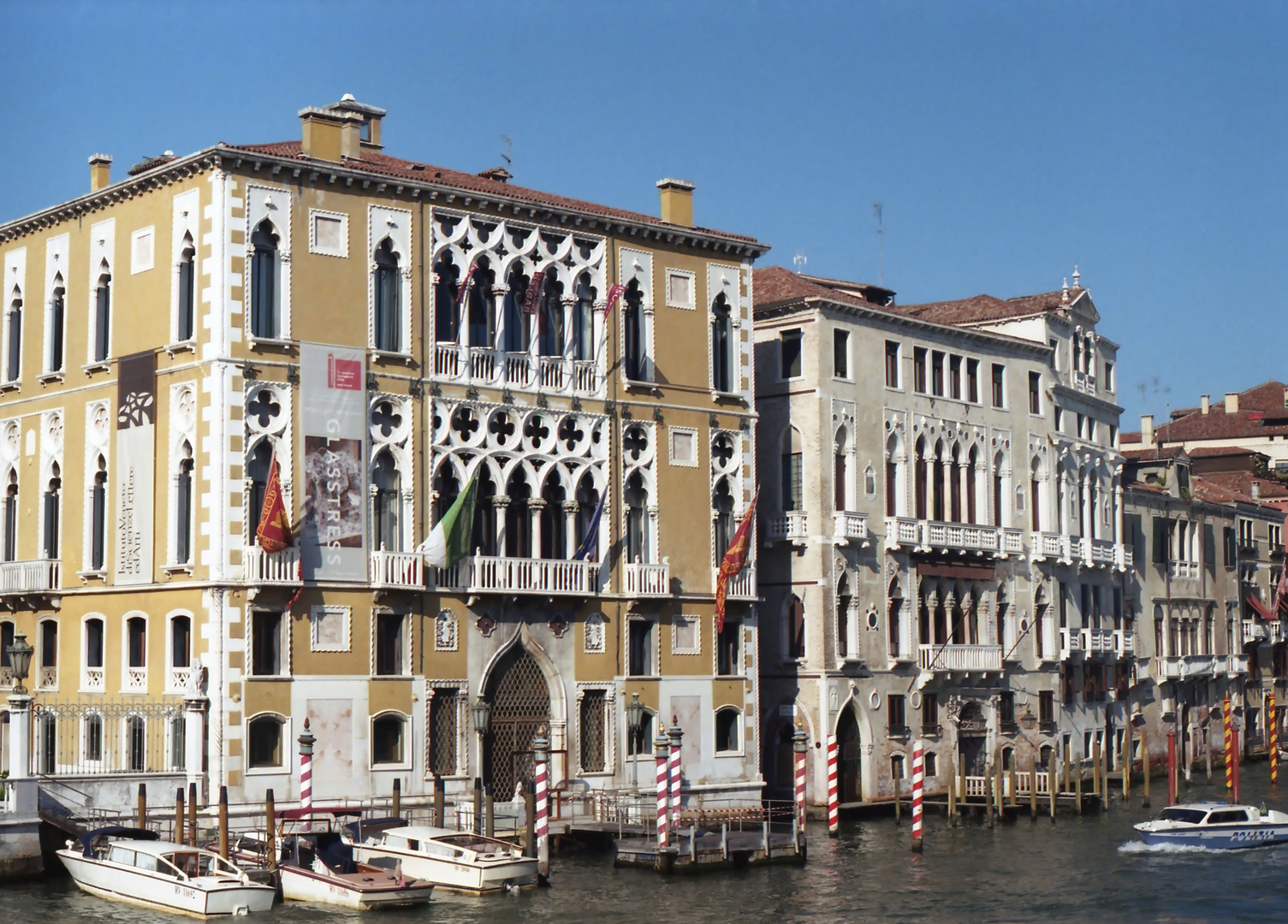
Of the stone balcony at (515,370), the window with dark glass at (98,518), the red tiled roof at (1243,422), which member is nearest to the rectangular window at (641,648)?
the stone balcony at (515,370)

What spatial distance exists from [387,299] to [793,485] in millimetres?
12834

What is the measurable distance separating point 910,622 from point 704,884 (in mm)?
15375

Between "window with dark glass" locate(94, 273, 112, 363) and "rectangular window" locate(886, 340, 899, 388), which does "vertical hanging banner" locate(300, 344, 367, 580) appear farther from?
"rectangular window" locate(886, 340, 899, 388)

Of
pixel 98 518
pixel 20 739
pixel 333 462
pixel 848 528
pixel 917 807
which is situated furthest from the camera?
pixel 848 528

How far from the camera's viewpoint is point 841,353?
47250mm

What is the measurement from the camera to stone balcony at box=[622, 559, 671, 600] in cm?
4053

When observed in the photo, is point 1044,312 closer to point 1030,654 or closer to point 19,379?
point 1030,654

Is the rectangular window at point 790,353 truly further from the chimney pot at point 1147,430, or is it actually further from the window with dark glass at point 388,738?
the chimney pot at point 1147,430

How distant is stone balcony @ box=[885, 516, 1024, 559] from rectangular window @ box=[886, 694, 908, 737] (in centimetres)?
363

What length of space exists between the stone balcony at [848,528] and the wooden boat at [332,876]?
659 inches

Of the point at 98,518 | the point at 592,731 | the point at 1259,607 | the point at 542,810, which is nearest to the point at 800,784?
the point at 592,731

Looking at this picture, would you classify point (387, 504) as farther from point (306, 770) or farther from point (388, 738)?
point (306, 770)

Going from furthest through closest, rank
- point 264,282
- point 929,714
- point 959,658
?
point 959,658, point 929,714, point 264,282

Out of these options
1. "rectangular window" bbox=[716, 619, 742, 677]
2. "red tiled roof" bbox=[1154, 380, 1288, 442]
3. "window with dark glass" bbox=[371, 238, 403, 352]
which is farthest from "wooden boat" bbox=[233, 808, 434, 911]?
"red tiled roof" bbox=[1154, 380, 1288, 442]
